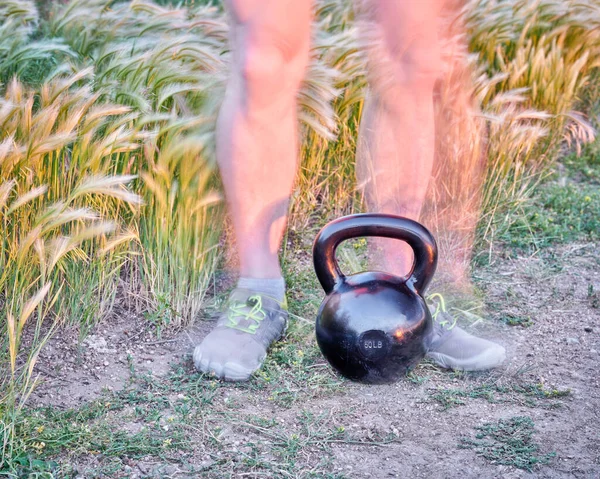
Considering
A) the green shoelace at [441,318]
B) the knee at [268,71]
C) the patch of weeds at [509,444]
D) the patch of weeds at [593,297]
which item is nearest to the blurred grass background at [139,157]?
the knee at [268,71]

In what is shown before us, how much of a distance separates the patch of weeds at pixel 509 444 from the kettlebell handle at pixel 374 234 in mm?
385

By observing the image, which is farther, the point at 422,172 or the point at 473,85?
the point at 473,85

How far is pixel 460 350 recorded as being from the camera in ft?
7.50

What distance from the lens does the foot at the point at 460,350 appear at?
2275 mm

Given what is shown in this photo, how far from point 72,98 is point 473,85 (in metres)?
1.70

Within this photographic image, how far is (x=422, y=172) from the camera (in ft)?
7.70

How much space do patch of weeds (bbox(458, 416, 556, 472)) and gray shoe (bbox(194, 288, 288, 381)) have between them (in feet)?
2.04

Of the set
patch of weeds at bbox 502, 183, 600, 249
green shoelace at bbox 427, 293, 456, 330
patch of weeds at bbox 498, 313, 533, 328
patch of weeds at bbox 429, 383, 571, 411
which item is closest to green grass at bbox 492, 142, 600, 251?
patch of weeds at bbox 502, 183, 600, 249

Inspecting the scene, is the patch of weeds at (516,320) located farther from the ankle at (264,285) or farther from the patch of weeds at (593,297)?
the ankle at (264,285)

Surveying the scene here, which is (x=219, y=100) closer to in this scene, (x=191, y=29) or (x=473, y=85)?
(x=191, y=29)

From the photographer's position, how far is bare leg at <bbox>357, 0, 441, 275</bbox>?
2.18m

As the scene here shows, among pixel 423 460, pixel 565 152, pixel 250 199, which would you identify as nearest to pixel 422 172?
pixel 250 199

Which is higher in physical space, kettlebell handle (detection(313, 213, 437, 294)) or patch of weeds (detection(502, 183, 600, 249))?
kettlebell handle (detection(313, 213, 437, 294))

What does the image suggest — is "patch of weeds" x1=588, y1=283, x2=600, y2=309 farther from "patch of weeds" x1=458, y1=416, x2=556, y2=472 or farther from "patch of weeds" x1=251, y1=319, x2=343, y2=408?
"patch of weeds" x1=251, y1=319, x2=343, y2=408
